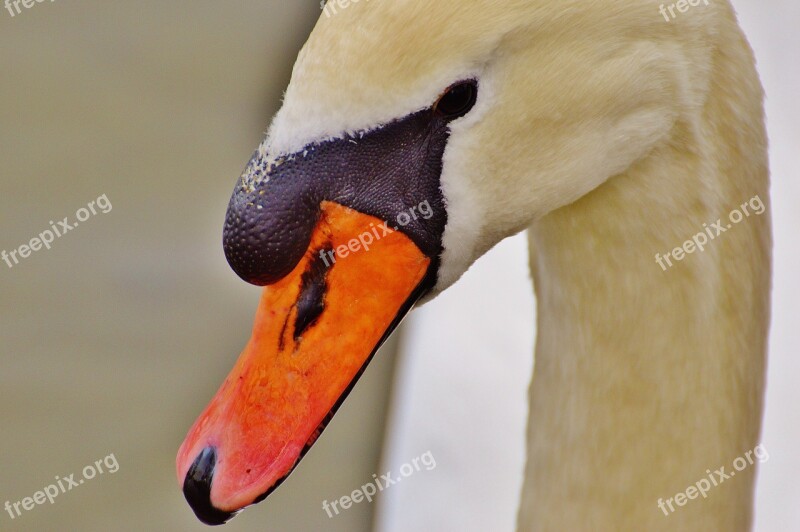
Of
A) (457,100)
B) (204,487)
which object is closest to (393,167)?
(457,100)

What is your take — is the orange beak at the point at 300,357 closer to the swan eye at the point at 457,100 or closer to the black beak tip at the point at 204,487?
the black beak tip at the point at 204,487

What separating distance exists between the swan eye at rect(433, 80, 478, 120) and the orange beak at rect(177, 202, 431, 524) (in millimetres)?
112

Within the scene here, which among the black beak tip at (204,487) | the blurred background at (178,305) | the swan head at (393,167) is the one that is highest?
the swan head at (393,167)

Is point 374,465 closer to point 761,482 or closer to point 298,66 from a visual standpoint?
point 761,482

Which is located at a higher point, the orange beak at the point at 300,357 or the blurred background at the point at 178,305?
the orange beak at the point at 300,357

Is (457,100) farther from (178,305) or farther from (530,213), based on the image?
(178,305)

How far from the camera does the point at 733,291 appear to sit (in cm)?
106

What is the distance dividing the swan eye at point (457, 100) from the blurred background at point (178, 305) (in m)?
1.32

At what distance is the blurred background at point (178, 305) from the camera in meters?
2.25

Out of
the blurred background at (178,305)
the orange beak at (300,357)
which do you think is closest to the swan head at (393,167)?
the orange beak at (300,357)

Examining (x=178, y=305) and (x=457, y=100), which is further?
(x=178, y=305)

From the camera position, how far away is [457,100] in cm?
89

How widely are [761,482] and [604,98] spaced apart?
50.9 inches

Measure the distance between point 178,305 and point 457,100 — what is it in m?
2.11
